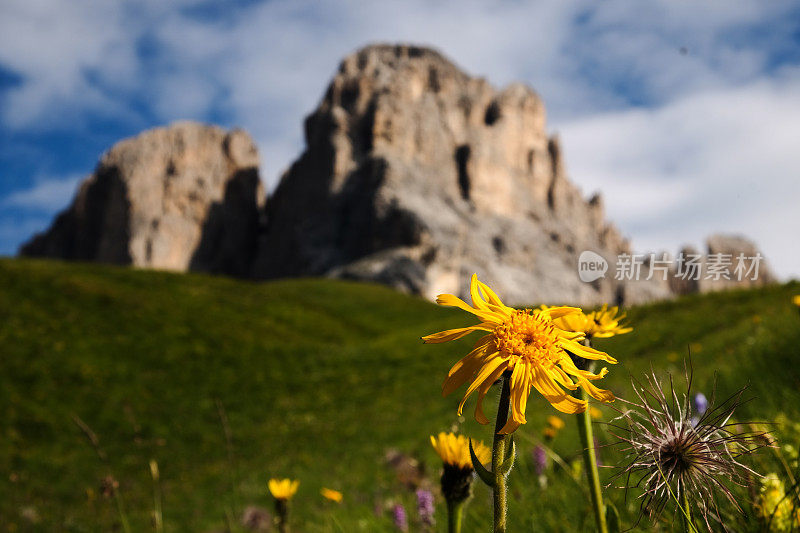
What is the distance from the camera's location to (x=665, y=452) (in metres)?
1.26

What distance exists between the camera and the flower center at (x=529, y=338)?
4.21ft

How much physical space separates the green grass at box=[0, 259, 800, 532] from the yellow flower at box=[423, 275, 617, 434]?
1392mm

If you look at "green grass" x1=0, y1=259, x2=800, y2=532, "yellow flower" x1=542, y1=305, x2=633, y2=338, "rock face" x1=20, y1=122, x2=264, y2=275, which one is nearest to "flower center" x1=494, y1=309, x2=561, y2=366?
"yellow flower" x1=542, y1=305, x2=633, y2=338

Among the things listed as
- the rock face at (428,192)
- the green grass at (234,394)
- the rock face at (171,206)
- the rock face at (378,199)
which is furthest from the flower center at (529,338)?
the rock face at (171,206)

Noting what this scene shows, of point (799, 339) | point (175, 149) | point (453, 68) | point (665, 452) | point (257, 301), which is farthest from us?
point (453, 68)

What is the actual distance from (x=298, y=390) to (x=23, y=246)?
7275 inches

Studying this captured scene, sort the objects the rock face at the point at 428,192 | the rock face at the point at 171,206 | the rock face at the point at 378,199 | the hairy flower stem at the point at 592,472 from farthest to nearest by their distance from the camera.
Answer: the rock face at the point at 171,206 → the rock face at the point at 378,199 → the rock face at the point at 428,192 → the hairy flower stem at the point at 592,472

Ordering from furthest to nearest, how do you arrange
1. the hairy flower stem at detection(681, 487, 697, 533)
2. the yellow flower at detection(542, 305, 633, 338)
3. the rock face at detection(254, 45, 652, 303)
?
1. the rock face at detection(254, 45, 652, 303)
2. the yellow flower at detection(542, 305, 633, 338)
3. the hairy flower stem at detection(681, 487, 697, 533)

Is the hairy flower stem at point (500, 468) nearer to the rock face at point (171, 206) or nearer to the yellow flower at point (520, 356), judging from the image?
the yellow flower at point (520, 356)

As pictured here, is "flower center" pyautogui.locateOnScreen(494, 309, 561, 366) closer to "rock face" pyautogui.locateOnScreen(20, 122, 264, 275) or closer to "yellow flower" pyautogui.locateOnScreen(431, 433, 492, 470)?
"yellow flower" pyautogui.locateOnScreen(431, 433, 492, 470)

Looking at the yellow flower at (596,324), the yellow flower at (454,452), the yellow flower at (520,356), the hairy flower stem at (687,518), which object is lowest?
the yellow flower at (454,452)

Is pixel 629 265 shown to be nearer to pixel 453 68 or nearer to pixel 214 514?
pixel 214 514

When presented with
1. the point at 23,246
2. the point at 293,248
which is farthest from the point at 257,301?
the point at 23,246

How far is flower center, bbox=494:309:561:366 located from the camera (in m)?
1.28
